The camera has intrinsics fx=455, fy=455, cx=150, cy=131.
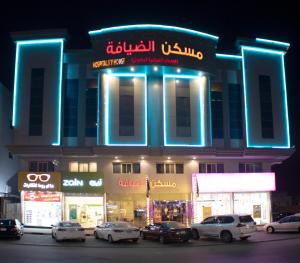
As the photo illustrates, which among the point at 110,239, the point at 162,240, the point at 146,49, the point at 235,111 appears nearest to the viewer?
the point at 162,240

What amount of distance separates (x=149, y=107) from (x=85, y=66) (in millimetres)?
6913

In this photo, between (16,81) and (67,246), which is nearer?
(67,246)

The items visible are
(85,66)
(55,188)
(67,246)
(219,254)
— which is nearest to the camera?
(219,254)

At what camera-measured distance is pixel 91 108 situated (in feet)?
132

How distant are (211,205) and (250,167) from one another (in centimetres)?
522

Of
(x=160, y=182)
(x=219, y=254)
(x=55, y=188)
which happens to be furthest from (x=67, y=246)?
(x=160, y=182)

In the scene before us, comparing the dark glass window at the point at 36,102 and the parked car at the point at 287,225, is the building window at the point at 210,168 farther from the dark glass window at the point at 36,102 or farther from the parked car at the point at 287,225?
the dark glass window at the point at 36,102

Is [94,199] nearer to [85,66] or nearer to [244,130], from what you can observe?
[85,66]

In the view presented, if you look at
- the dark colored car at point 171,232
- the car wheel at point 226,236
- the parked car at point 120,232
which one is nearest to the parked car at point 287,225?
the car wheel at point 226,236

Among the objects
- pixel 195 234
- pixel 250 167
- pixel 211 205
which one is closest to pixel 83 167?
pixel 211 205

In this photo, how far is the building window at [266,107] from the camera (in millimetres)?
42094

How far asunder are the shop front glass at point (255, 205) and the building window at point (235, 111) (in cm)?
555

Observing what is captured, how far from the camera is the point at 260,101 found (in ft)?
139

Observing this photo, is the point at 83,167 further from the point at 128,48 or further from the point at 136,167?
the point at 128,48
